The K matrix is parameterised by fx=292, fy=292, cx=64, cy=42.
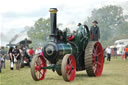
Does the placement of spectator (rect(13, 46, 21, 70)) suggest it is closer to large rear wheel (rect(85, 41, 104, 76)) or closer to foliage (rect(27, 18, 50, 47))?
large rear wheel (rect(85, 41, 104, 76))

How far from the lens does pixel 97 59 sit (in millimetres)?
11242

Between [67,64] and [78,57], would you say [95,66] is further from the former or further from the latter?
[67,64]

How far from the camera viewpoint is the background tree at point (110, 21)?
78.4 metres

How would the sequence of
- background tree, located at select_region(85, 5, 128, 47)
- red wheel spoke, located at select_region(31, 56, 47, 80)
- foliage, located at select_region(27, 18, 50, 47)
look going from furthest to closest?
foliage, located at select_region(27, 18, 50, 47) < background tree, located at select_region(85, 5, 128, 47) < red wheel spoke, located at select_region(31, 56, 47, 80)

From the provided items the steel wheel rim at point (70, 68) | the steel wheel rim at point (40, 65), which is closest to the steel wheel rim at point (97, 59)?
the steel wheel rim at point (70, 68)

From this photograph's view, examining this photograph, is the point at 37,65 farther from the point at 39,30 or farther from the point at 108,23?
the point at 39,30

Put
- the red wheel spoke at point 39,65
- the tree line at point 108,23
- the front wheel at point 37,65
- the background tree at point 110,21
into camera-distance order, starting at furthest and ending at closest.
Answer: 1. the background tree at point 110,21
2. the tree line at point 108,23
3. the red wheel spoke at point 39,65
4. the front wheel at point 37,65

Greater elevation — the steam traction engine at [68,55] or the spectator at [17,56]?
the steam traction engine at [68,55]

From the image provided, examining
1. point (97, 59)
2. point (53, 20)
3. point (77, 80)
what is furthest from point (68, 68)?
point (97, 59)

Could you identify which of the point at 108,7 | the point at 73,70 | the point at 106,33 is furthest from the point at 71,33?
the point at 108,7

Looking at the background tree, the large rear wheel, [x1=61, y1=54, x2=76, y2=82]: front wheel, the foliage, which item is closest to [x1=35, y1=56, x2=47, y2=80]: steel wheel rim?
[x1=61, y1=54, x2=76, y2=82]: front wheel

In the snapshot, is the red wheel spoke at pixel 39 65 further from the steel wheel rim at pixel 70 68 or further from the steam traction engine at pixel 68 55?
the steel wheel rim at pixel 70 68

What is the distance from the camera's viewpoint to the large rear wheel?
33.3 feet

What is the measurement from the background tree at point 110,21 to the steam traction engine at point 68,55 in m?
66.1
